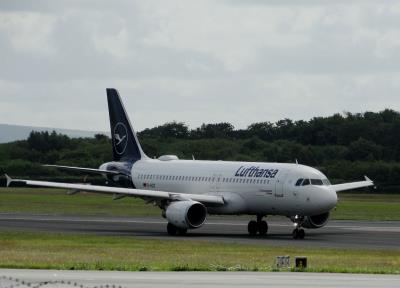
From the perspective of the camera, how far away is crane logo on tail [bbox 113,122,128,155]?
68.8m

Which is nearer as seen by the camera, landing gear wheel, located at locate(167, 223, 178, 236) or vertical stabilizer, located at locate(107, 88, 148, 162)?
landing gear wheel, located at locate(167, 223, 178, 236)

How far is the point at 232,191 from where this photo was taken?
193 feet

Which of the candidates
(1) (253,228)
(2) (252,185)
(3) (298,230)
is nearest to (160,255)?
(3) (298,230)

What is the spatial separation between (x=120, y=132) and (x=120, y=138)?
1.07 ft

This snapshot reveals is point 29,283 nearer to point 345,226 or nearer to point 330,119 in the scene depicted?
point 345,226

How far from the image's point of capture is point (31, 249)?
141 ft

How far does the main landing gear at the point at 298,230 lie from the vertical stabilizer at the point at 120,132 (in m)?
13.9

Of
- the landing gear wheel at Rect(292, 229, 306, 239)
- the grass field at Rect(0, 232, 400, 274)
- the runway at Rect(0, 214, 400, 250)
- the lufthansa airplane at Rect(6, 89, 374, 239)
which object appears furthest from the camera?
the lufthansa airplane at Rect(6, 89, 374, 239)

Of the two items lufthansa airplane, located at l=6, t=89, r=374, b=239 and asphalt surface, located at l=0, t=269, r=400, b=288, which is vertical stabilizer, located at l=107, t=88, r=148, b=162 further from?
asphalt surface, located at l=0, t=269, r=400, b=288

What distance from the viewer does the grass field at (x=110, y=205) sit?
78000 millimetres

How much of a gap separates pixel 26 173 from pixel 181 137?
30654mm

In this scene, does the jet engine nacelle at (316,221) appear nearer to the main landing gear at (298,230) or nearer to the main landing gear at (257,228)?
the main landing gear at (298,230)

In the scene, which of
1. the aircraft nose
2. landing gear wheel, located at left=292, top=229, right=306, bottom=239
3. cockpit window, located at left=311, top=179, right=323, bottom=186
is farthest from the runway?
cockpit window, located at left=311, top=179, right=323, bottom=186

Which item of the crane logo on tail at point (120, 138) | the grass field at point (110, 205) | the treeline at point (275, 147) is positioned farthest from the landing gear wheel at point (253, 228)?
the treeline at point (275, 147)
